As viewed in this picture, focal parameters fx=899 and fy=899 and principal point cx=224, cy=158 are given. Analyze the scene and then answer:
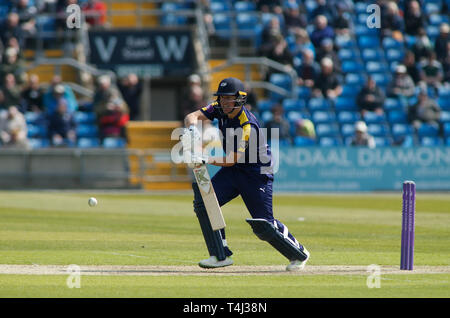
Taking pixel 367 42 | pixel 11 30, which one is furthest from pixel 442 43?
pixel 11 30

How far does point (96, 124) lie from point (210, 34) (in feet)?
18.3

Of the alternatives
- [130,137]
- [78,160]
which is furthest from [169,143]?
[78,160]

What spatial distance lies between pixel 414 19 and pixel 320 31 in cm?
395

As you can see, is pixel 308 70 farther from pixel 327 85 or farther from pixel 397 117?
pixel 397 117

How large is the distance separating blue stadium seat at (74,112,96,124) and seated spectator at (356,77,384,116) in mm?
8508

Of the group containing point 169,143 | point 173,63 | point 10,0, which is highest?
point 10,0

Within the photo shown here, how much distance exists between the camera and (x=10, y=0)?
104ft

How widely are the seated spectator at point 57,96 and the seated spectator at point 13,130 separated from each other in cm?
105

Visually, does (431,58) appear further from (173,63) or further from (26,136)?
(26,136)

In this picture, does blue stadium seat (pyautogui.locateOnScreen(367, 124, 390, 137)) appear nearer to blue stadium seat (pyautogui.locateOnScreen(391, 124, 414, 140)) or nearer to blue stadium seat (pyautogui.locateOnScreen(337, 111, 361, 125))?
blue stadium seat (pyautogui.locateOnScreen(391, 124, 414, 140))

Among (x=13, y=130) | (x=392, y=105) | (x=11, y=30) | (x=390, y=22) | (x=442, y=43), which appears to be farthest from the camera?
(x=390, y=22)

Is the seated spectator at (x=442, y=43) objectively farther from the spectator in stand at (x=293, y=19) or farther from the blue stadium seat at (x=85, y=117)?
the blue stadium seat at (x=85, y=117)

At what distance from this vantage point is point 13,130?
26.5m

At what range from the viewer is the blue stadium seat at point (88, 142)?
2766cm
